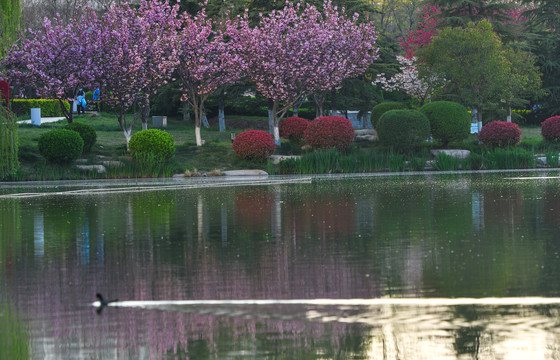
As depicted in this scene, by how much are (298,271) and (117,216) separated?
869 centimetres

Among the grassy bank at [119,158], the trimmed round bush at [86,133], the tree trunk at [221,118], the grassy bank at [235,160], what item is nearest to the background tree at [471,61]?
the grassy bank at [235,160]

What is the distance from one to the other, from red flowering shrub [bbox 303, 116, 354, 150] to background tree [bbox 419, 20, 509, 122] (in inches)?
338

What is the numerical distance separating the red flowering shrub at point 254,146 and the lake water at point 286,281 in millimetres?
15981

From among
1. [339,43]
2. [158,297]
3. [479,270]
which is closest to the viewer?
[158,297]

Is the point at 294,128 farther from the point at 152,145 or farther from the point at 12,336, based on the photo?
the point at 12,336

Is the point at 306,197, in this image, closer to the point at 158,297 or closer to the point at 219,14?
the point at 158,297

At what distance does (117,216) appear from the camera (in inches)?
734

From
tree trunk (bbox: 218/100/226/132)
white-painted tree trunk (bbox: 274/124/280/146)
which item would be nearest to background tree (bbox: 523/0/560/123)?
tree trunk (bbox: 218/100/226/132)

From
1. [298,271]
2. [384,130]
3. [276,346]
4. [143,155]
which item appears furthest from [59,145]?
[276,346]

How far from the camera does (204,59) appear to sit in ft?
134

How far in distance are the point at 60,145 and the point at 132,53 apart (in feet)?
21.5

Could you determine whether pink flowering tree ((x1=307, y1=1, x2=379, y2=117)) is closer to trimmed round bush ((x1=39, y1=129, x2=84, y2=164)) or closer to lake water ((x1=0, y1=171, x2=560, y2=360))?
trimmed round bush ((x1=39, y1=129, x2=84, y2=164))

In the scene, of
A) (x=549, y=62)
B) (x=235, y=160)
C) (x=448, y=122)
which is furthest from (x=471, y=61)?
(x=549, y=62)

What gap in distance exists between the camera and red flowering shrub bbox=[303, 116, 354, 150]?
123 ft
